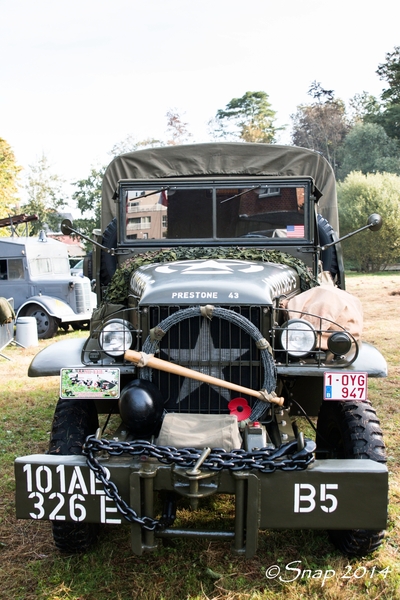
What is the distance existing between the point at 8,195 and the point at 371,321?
1578 centimetres

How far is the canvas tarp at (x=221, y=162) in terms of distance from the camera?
5.76 meters

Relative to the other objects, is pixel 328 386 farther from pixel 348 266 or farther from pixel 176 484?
pixel 348 266

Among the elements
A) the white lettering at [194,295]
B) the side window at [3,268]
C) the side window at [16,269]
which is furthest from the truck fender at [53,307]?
the white lettering at [194,295]

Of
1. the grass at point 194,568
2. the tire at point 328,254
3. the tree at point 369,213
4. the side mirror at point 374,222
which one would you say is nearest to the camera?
the grass at point 194,568

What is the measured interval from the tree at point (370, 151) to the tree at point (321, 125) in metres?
5.63

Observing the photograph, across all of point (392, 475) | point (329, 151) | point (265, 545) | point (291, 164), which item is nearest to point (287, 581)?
point (265, 545)

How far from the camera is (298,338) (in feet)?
10.0

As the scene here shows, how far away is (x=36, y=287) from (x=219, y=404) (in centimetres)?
887

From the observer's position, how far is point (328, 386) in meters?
2.88

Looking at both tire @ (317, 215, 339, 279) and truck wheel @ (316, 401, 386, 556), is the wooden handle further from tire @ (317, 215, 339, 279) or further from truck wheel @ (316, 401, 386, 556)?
tire @ (317, 215, 339, 279)

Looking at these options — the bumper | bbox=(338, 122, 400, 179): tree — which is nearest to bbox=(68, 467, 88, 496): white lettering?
the bumper

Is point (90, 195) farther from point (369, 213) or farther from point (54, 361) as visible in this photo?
point (54, 361)

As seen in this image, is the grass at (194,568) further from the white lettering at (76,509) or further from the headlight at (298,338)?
the headlight at (298,338)

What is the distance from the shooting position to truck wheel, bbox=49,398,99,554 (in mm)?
2941
